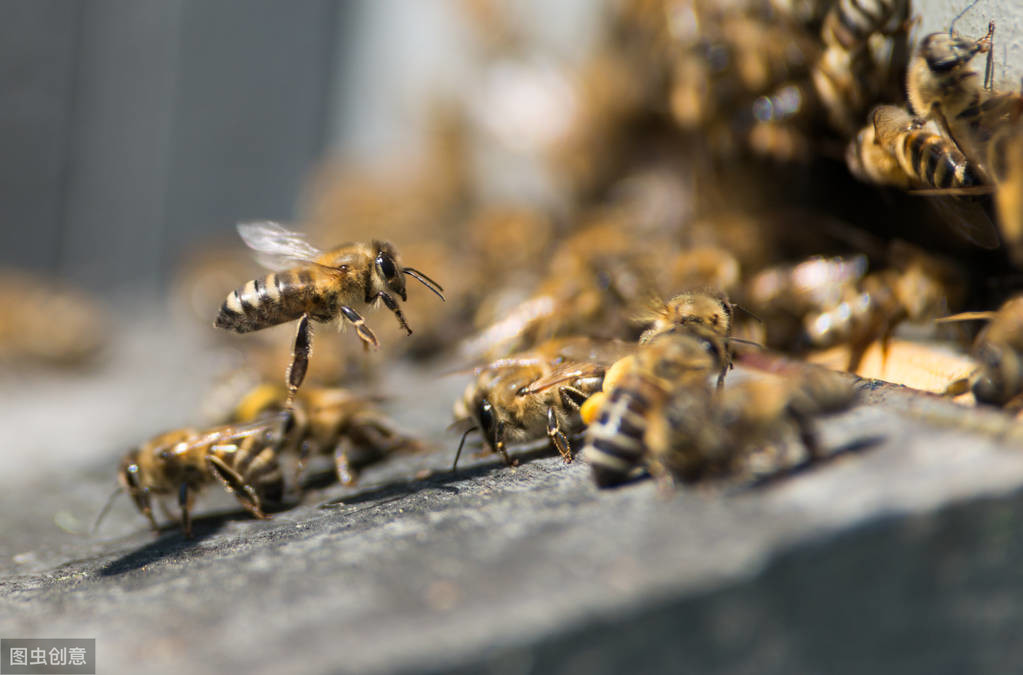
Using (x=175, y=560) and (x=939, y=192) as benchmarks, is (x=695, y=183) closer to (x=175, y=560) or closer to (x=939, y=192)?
(x=939, y=192)

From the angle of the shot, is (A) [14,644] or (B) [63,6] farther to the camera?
(B) [63,6]

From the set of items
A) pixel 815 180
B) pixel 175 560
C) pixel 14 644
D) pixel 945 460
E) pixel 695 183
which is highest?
pixel 695 183

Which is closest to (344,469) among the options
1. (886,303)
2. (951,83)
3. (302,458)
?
(302,458)

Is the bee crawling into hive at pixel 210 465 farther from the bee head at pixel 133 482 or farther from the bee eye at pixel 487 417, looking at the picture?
the bee eye at pixel 487 417

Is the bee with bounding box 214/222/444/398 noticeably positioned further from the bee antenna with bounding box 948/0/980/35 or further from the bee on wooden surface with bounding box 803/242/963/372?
the bee antenna with bounding box 948/0/980/35

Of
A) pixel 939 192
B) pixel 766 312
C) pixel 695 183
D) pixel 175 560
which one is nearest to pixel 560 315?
pixel 766 312

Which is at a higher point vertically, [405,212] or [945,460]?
[405,212]

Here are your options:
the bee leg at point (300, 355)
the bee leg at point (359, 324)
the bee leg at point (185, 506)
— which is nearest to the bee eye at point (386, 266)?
the bee leg at point (359, 324)

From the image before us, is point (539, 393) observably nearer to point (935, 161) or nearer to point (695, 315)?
point (695, 315)
